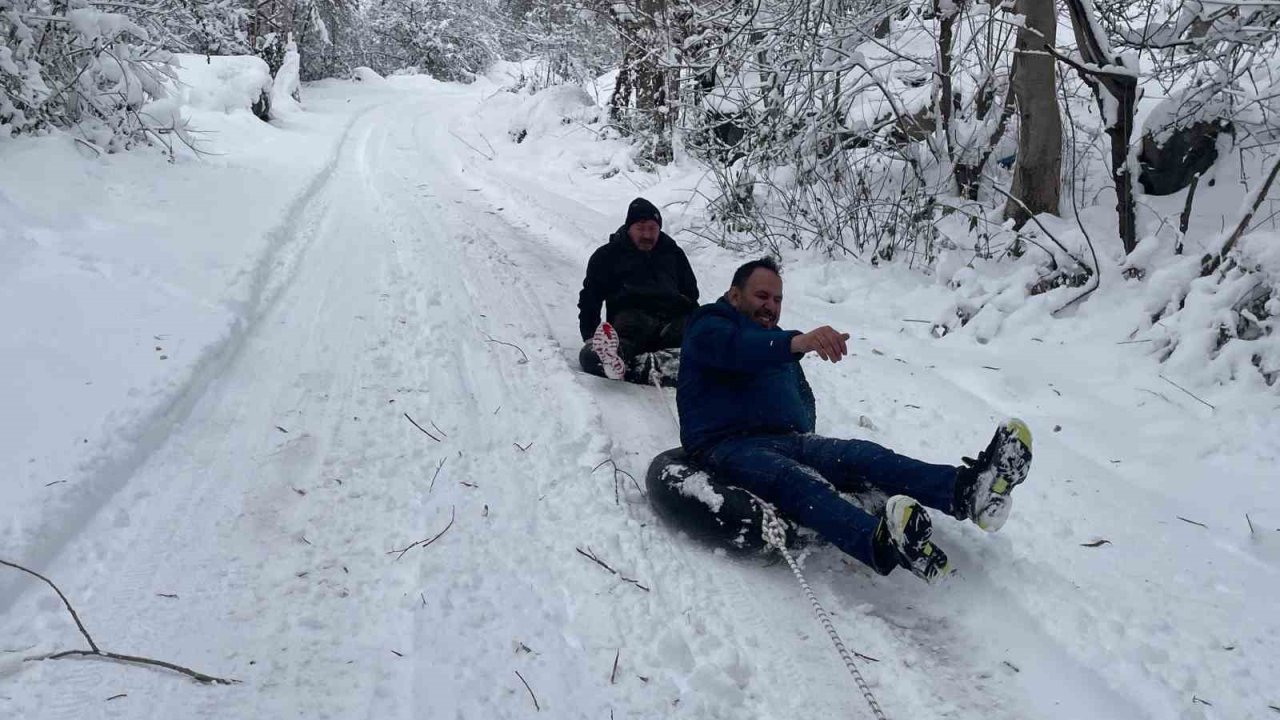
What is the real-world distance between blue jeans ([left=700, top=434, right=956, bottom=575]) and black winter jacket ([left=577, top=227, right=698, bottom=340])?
1977 mm

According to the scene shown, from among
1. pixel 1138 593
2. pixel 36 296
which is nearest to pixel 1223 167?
pixel 1138 593

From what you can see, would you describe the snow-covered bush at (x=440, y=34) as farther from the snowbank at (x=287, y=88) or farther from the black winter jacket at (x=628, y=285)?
the black winter jacket at (x=628, y=285)

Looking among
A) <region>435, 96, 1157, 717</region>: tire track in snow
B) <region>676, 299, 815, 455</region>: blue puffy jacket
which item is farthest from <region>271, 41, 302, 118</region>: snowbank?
<region>435, 96, 1157, 717</region>: tire track in snow

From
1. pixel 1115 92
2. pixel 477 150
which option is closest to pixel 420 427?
pixel 1115 92

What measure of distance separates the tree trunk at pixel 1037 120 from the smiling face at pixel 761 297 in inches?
132

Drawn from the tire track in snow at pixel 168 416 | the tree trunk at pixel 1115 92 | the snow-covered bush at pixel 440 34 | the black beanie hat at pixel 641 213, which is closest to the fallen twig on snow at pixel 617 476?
the tire track in snow at pixel 168 416

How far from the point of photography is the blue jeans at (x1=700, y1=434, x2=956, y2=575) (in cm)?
274

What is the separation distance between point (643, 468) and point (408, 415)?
1.21 meters

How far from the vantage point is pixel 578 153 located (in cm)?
1300

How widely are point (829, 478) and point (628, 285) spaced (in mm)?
2347

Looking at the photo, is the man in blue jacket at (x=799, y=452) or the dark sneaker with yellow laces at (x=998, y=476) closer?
the man in blue jacket at (x=799, y=452)

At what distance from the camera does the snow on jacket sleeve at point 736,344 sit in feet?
9.96

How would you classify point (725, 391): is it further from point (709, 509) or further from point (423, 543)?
point (423, 543)

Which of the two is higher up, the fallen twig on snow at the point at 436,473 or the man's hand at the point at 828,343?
the man's hand at the point at 828,343
